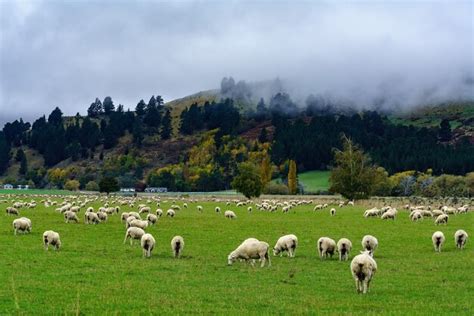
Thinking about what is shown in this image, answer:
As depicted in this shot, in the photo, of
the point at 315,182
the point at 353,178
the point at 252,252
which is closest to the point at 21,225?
the point at 252,252

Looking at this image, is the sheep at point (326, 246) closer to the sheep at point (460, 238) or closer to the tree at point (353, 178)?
the sheep at point (460, 238)

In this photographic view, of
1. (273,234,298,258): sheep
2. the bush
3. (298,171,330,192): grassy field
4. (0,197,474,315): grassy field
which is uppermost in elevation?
(298,171,330,192): grassy field

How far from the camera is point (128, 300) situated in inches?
607

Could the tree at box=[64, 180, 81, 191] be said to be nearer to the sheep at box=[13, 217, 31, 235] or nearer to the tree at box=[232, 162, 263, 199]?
the tree at box=[232, 162, 263, 199]

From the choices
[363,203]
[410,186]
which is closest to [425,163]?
[410,186]

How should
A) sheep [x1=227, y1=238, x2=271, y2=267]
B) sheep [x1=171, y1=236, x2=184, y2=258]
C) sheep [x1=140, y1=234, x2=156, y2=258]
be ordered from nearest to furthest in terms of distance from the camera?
sheep [x1=227, y1=238, x2=271, y2=267] → sheep [x1=140, y1=234, x2=156, y2=258] → sheep [x1=171, y1=236, x2=184, y2=258]

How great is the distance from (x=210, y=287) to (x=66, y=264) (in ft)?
24.3

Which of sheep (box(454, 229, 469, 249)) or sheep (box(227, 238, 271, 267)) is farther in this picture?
sheep (box(454, 229, 469, 249))

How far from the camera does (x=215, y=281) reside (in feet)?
61.8

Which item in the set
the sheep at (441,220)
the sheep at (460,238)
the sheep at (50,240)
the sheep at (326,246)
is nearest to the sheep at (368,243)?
the sheep at (326,246)

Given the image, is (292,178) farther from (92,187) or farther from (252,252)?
(252,252)

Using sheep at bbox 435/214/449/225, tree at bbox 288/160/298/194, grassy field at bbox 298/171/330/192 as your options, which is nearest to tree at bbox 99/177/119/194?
tree at bbox 288/160/298/194

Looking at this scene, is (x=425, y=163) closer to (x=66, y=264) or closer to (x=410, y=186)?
(x=410, y=186)

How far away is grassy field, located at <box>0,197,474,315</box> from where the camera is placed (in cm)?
1484
